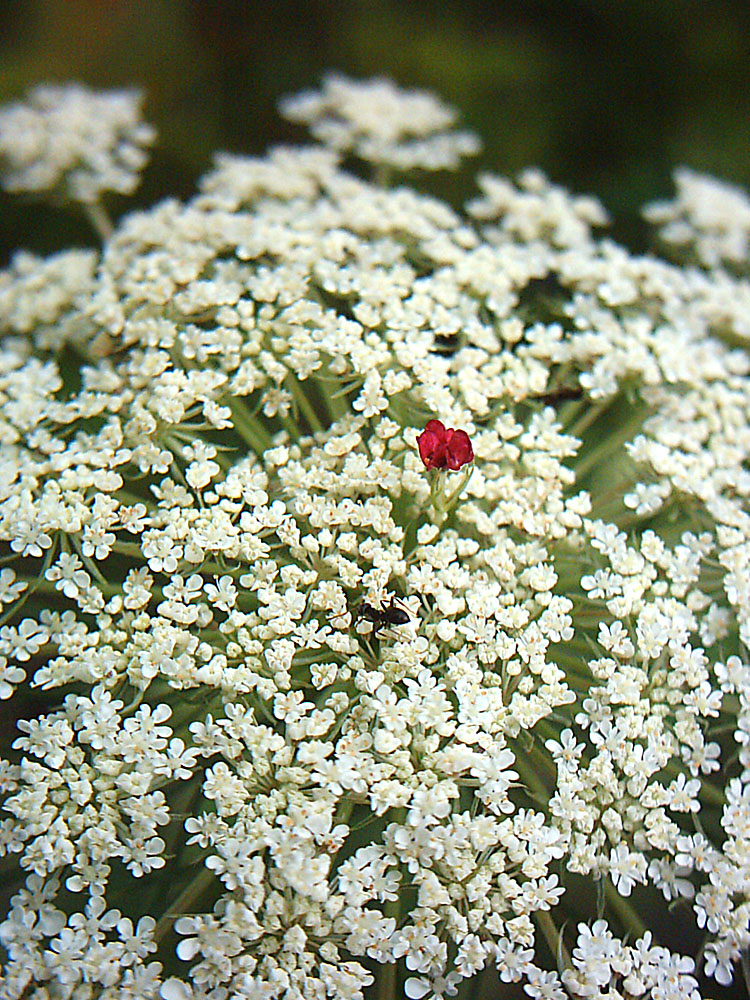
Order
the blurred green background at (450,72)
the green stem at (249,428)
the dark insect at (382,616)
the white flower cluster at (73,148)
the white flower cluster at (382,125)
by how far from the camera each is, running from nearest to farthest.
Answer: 1. the dark insect at (382,616)
2. the green stem at (249,428)
3. the white flower cluster at (73,148)
4. the white flower cluster at (382,125)
5. the blurred green background at (450,72)

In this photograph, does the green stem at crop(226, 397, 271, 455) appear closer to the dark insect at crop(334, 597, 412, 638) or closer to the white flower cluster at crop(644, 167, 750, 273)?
the dark insect at crop(334, 597, 412, 638)

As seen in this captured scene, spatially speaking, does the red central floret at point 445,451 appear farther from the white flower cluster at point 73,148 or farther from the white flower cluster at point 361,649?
the white flower cluster at point 73,148

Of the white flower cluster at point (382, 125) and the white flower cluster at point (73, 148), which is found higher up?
the white flower cluster at point (73, 148)

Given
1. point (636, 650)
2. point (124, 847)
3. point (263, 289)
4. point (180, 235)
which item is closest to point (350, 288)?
point (263, 289)

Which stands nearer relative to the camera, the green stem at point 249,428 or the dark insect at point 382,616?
the dark insect at point 382,616

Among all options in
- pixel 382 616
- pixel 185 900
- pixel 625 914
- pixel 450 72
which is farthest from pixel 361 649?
pixel 450 72

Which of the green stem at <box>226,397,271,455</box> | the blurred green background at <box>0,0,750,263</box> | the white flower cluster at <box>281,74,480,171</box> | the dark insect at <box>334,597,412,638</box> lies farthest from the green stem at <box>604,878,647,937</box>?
the blurred green background at <box>0,0,750,263</box>

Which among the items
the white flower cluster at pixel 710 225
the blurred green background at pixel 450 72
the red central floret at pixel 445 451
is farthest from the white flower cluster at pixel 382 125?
the red central floret at pixel 445 451
